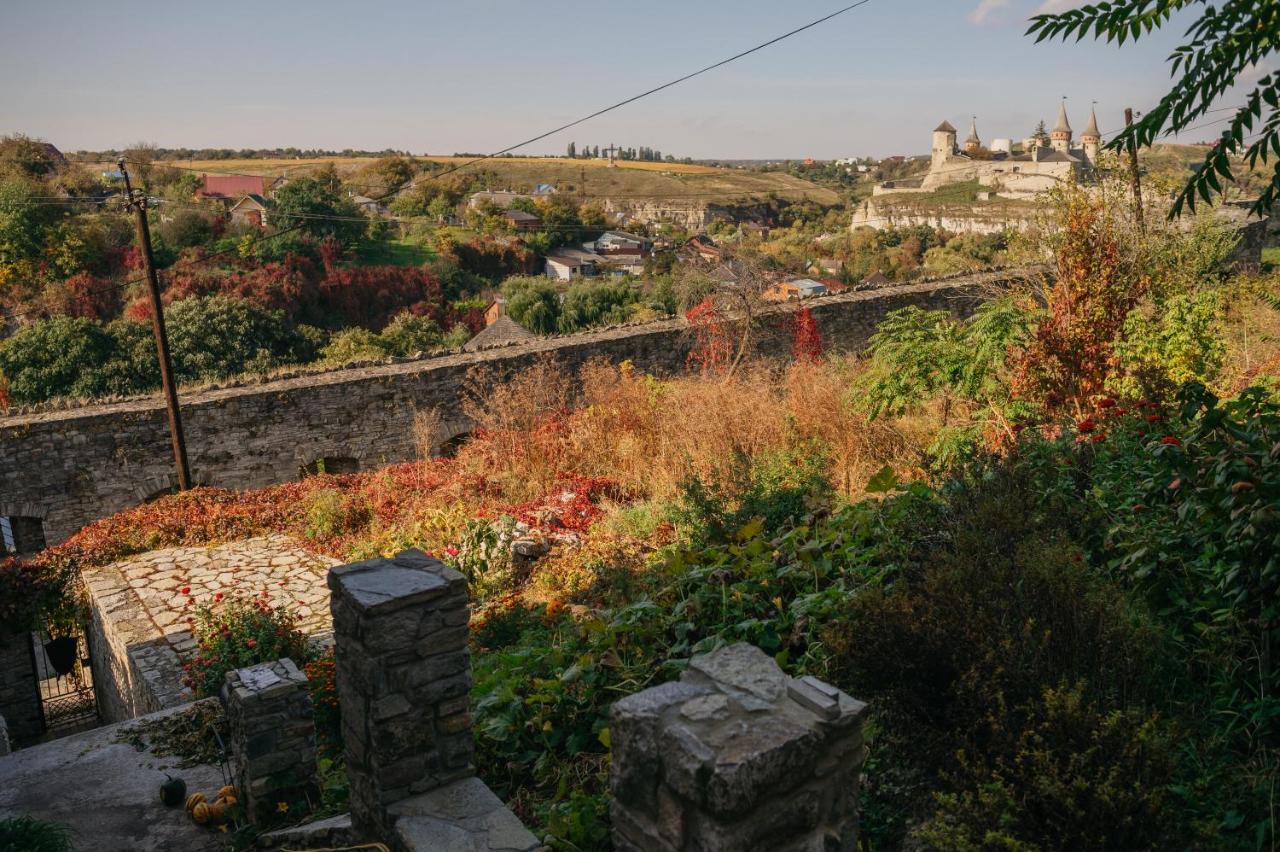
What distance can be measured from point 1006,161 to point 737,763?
91.9 meters

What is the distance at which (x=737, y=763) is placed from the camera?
2346 millimetres

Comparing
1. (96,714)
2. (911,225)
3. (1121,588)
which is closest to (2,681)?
(96,714)

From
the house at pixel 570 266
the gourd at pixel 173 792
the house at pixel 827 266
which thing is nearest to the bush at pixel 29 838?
the gourd at pixel 173 792

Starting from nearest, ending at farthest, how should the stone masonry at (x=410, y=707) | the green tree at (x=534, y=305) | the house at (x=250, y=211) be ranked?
the stone masonry at (x=410, y=707), the green tree at (x=534, y=305), the house at (x=250, y=211)

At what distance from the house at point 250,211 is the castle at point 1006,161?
52.7 meters

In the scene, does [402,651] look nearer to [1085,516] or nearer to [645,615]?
[645,615]

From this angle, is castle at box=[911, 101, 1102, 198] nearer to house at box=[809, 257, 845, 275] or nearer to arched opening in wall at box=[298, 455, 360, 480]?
house at box=[809, 257, 845, 275]

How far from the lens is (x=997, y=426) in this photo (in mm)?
7059

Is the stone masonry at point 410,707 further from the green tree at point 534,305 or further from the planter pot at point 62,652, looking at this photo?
the green tree at point 534,305

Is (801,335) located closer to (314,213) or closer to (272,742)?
(272,742)

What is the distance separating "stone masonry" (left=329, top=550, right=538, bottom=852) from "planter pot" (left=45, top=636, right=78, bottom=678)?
26.4 ft

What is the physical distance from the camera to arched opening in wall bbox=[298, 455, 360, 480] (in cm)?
1213

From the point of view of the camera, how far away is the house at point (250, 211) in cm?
3903

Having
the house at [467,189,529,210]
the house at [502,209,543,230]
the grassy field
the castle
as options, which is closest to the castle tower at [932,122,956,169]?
the castle
